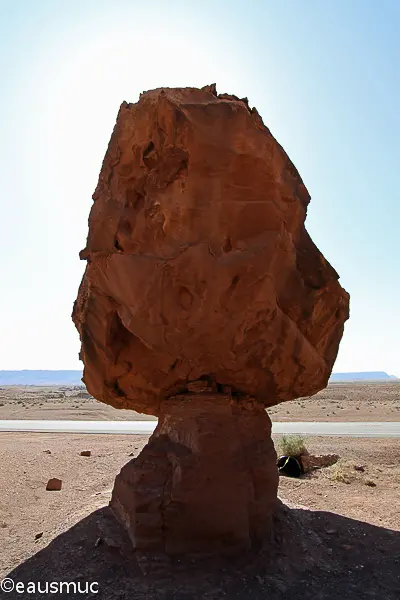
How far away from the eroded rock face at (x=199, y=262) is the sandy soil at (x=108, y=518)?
1995mm

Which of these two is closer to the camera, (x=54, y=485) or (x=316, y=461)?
(x=54, y=485)

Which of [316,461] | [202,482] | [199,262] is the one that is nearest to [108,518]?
[202,482]

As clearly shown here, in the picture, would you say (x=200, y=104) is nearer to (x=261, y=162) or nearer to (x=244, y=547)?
(x=261, y=162)

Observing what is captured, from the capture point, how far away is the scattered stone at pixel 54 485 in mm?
10352

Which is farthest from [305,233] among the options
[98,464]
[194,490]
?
[98,464]

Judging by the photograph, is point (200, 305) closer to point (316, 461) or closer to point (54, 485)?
point (54, 485)

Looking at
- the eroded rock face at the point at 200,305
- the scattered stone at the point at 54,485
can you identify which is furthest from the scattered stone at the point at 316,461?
the eroded rock face at the point at 200,305

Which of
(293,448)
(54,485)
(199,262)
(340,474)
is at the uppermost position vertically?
(199,262)

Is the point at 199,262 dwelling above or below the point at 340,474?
above

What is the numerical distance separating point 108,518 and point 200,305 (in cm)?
318

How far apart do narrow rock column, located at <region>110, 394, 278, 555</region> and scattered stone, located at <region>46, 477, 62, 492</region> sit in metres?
4.47

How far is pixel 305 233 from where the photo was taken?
277 inches

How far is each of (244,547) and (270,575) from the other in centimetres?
38

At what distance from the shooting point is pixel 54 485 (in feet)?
34.1
